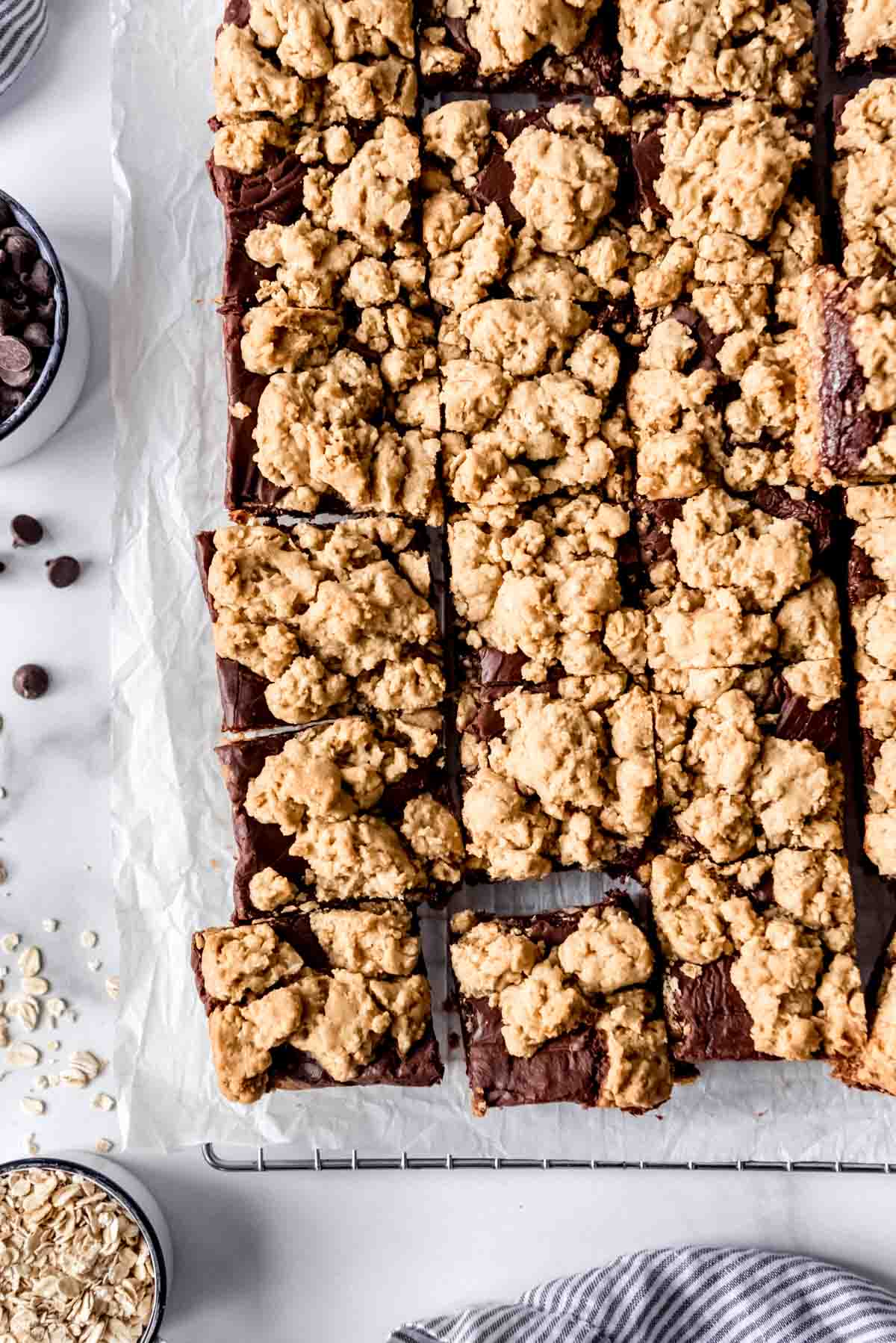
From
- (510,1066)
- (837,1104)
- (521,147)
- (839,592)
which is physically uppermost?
(521,147)

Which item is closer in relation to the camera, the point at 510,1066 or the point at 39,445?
the point at 510,1066

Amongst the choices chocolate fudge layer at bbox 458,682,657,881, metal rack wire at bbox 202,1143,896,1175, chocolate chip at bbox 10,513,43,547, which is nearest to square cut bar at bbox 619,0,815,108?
chocolate fudge layer at bbox 458,682,657,881

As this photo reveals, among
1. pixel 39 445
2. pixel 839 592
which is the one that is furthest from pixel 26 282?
pixel 839 592

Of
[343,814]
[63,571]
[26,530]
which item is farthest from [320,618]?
[26,530]

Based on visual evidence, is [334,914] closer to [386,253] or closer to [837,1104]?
[837,1104]

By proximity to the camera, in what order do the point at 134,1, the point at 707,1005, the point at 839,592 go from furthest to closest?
the point at 134,1
the point at 839,592
the point at 707,1005

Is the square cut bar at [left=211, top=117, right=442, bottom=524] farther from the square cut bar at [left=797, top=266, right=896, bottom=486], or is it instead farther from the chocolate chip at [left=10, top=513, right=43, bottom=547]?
the square cut bar at [left=797, top=266, right=896, bottom=486]
